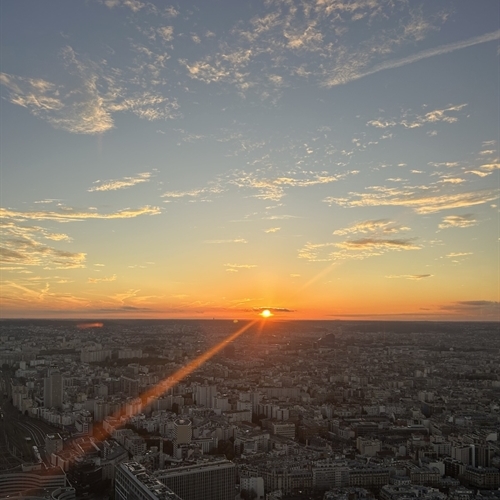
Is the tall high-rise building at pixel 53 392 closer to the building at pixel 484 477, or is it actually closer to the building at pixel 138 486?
the building at pixel 138 486

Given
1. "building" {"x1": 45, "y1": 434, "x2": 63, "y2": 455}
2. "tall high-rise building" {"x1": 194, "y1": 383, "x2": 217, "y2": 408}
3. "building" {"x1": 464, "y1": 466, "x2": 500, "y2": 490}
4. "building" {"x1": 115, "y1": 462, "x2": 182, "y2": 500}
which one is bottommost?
"building" {"x1": 464, "y1": 466, "x2": 500, "y2": 490}

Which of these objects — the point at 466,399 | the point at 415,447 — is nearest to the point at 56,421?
the point at 415,447

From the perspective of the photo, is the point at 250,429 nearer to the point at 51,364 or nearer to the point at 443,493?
the point at 443,493

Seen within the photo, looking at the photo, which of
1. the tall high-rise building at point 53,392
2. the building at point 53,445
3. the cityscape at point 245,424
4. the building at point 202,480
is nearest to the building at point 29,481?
the cityscape at point 245,424

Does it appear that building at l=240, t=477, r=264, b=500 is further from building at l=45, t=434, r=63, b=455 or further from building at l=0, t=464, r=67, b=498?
building at l=45, t=434, r=63, b=455

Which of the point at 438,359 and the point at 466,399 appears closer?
the point at 466,399

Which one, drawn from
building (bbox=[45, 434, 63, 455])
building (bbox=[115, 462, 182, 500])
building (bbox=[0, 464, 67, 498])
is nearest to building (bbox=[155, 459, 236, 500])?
building (bbox=[115, 462, 182, 500])

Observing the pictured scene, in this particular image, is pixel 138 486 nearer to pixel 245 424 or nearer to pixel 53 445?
pixel 53 445
